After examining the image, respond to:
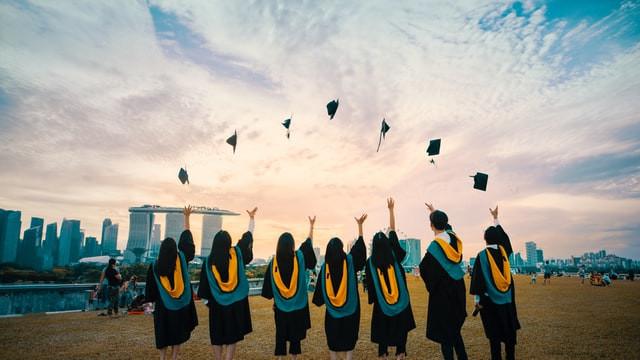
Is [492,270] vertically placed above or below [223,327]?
above

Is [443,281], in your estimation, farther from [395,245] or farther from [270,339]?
[270,339]

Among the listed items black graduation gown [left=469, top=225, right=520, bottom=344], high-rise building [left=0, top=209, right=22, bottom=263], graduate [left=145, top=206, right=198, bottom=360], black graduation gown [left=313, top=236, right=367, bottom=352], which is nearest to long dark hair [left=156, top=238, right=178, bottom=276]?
graduate [left=145, top=206, right=198, bottom=360]

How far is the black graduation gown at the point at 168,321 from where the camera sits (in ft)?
17.6

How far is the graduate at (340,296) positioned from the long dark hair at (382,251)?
0.22 m

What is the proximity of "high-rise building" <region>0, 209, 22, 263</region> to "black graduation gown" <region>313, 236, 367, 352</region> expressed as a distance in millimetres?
94498

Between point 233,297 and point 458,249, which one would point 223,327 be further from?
point 458,249

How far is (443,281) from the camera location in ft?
16.5

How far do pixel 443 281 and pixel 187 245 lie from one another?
3.90 meters

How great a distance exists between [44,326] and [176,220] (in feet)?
543

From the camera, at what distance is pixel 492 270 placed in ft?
17.9

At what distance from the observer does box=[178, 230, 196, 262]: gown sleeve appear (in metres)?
5.93

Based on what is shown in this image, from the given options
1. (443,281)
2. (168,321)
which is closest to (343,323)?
(443,281)

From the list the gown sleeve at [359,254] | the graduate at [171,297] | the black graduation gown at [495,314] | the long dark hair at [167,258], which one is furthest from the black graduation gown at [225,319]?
the black graduation gown at [495,314]

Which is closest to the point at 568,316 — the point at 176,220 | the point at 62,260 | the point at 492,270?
the point at 492,270
